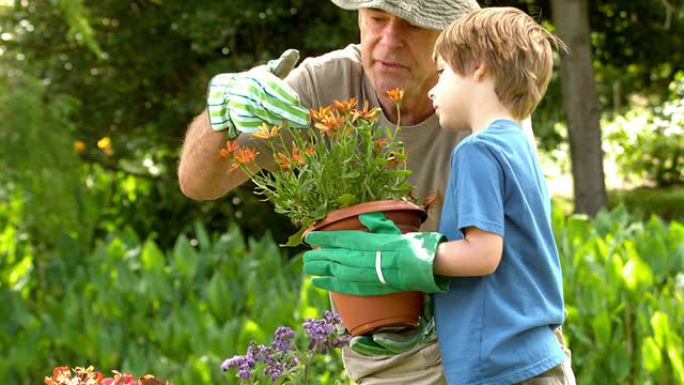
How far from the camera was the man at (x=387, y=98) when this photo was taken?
2.44 metres

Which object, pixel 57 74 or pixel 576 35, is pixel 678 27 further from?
pixel 57 74

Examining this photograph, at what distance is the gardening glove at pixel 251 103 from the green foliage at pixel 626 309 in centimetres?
185

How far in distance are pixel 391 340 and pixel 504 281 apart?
266mm

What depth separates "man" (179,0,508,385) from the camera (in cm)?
244

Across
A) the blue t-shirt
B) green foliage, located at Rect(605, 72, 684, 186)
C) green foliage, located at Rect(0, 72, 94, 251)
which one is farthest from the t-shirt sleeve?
green foliage, located at Rect(605, 72, 684, 186)

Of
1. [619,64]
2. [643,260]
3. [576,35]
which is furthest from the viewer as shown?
[619,64]

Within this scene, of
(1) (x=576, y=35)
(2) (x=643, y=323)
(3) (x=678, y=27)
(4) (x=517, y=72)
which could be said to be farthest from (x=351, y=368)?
(3) (x=678, y=27)

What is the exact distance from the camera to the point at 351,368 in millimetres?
2562

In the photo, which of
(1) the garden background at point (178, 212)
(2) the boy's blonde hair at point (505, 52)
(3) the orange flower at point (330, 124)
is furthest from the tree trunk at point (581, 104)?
(3) the orange flower at point (330, 124)

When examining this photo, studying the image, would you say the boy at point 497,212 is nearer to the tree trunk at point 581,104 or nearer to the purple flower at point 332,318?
the purple flower at point 332,318

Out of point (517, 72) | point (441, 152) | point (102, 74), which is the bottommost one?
point (102, 74)

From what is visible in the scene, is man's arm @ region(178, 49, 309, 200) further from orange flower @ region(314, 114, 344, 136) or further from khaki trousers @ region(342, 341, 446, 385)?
khaki trousers @ region(342, 341, 446, 385)

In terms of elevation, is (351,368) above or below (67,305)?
above

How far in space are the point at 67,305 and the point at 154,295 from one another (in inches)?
12.6
